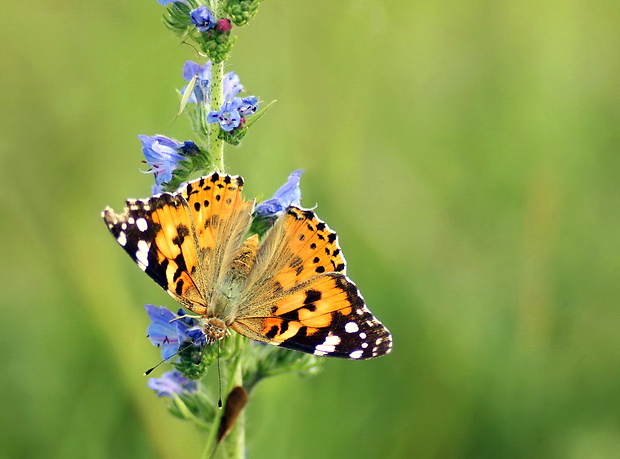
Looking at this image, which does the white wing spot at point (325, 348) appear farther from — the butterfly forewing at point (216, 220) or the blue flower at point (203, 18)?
the blue flower at point (203, 18)

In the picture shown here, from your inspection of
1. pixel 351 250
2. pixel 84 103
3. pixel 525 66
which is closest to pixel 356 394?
pixel 351 250

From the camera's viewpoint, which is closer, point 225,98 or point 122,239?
point 122,239

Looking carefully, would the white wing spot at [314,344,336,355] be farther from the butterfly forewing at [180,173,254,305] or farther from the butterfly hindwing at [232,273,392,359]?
the butterfly forewing at [180,173,254,305]

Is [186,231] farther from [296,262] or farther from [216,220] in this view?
[296,262]

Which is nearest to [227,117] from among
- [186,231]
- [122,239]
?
[186,231]

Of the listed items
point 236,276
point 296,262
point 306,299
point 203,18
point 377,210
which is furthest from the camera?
point 377,210

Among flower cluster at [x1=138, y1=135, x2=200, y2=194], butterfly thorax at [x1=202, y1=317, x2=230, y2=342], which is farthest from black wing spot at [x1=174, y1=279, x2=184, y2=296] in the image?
flower cluster at [x1=138, y1=135, x2=200, y2=194]

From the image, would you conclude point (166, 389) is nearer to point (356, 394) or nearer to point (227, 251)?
point (227, 251)
